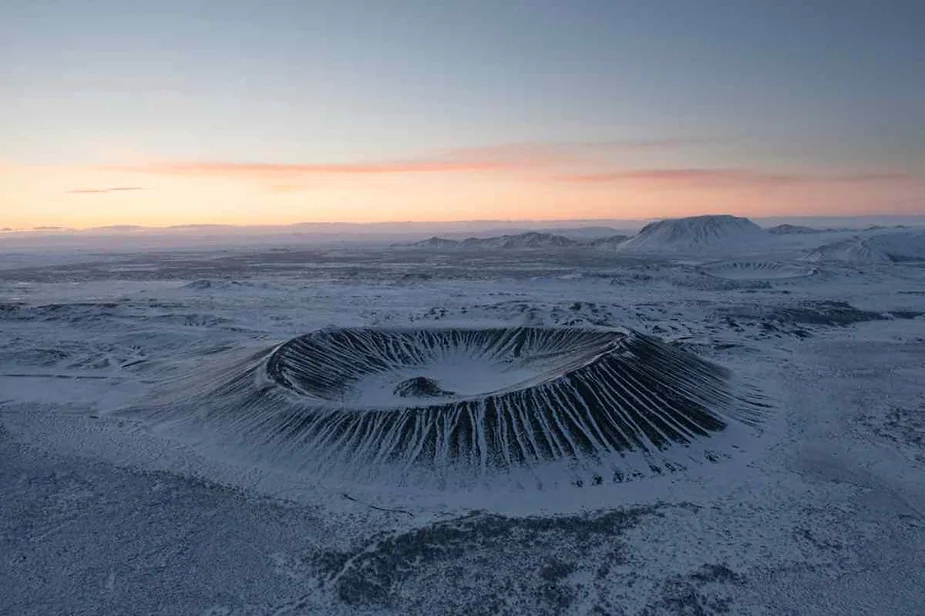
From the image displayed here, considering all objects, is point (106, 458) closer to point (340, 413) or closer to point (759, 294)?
point (340, 413)

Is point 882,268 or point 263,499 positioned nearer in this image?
point 263,499

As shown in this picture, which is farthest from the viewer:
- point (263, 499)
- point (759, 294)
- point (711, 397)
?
point (759, 294)

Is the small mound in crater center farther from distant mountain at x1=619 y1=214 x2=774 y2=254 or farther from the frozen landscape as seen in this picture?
distant mountain at x1=619 y1=214 x2=774 y2=254

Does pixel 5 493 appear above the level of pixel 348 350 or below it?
below

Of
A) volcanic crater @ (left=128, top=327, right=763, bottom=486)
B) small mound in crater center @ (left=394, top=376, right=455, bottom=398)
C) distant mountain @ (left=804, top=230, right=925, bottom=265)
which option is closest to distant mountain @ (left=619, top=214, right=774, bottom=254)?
distant mountain @ (left=804, top=230, right=925, bottom=265)

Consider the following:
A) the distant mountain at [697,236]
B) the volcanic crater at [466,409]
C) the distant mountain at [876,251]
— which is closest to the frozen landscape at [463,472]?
the volcanic crater at [466,409]

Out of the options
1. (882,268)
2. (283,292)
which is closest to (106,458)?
(283,292)
